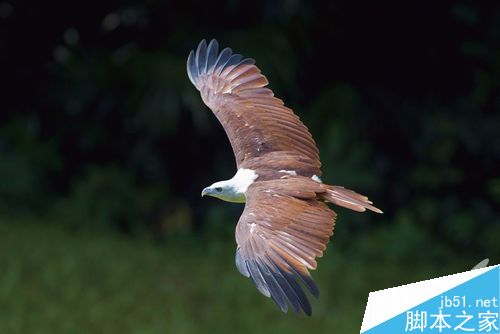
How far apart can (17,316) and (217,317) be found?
45.5 inches

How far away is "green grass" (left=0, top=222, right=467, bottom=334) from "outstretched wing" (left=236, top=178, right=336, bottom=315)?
110 inches

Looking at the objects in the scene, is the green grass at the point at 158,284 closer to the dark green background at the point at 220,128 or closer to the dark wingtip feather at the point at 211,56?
the dark green background at the point at 220,128

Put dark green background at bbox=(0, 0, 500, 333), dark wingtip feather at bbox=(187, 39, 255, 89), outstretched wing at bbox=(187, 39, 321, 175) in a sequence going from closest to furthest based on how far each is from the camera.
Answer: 1. outstretched wing at bbox=(187, 39, 321, 175)
2. dark wingtip feather at bbox=(187, 39, 255, 89)
3. dark green background at bbox=(0, 0, 500, 333)

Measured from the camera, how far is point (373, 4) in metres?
8.84

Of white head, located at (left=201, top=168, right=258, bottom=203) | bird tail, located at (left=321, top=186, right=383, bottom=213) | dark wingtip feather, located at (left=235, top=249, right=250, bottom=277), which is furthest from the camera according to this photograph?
white head, located at (left=201, top=168, right=258, bottom=203)

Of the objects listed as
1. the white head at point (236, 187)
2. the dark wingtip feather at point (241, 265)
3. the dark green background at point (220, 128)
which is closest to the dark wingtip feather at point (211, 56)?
the white head at point (236, 187)

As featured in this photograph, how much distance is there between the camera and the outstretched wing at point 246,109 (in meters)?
5.10

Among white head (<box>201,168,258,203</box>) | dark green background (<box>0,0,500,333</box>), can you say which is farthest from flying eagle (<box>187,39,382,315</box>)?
dark green background (<box>0,0,500,333</box>)

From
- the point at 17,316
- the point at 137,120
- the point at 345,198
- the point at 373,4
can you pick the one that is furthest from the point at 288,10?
the point at 345,198

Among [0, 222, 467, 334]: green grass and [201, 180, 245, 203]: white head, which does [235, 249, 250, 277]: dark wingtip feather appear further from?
[0, 222, 467, 334]: green grass

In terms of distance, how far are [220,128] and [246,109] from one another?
3.64 meters

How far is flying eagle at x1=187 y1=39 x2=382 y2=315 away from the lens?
4.09m

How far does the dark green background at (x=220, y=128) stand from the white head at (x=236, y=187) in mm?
3264

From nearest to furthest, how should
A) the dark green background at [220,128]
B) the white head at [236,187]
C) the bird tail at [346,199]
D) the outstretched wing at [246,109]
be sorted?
the bird tail at [346,199], the white head at [236,187], the outstretched wing at [246,109], the dark green background at [220,128]
